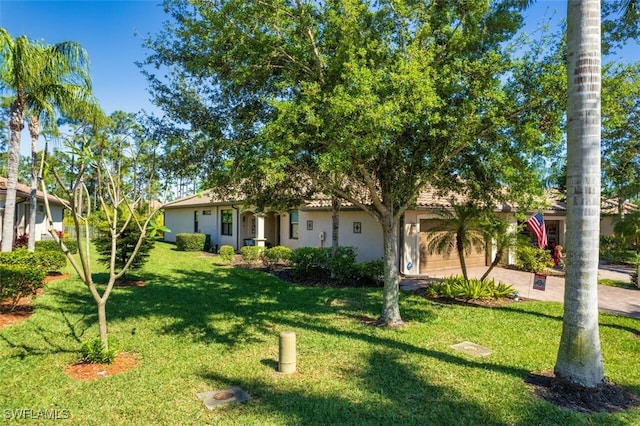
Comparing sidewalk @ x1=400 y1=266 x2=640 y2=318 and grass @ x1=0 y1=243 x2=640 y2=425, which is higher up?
sidewalk @ x1=400 y1=266 x2=640 y2=318

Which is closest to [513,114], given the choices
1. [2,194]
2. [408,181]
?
[408,181]

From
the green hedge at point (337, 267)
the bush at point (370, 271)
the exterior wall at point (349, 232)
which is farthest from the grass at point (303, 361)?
the exterior wall at point (349, 232)

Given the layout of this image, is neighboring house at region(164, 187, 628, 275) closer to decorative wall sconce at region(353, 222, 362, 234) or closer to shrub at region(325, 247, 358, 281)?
decorative wall sconce at region(353, 222, 362, 234)

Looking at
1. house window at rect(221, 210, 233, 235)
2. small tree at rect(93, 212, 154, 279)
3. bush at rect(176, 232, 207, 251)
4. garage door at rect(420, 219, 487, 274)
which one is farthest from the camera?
bush at rect(176, 232, 207, 251)

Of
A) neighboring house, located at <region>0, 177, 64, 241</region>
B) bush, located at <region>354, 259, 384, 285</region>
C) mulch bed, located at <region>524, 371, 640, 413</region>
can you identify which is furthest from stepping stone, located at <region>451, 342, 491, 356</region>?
neighboring house, located at <region>0, 177, 64, 241</region>

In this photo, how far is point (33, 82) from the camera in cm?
1171

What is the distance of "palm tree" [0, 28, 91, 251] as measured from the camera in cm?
1120

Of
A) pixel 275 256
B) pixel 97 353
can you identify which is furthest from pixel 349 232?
pixel 97 353

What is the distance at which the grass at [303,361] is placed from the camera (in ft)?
15.7

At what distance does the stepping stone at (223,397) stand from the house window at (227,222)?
2035cm

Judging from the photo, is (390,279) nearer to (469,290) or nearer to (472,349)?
(472,349)

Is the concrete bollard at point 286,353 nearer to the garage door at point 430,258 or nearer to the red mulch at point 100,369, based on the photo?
the red mulch at point 100,369

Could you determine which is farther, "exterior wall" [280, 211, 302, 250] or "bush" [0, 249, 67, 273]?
"exterior wall" [280, 211, 302, 250]

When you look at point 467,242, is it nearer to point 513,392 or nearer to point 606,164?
point 513,392
